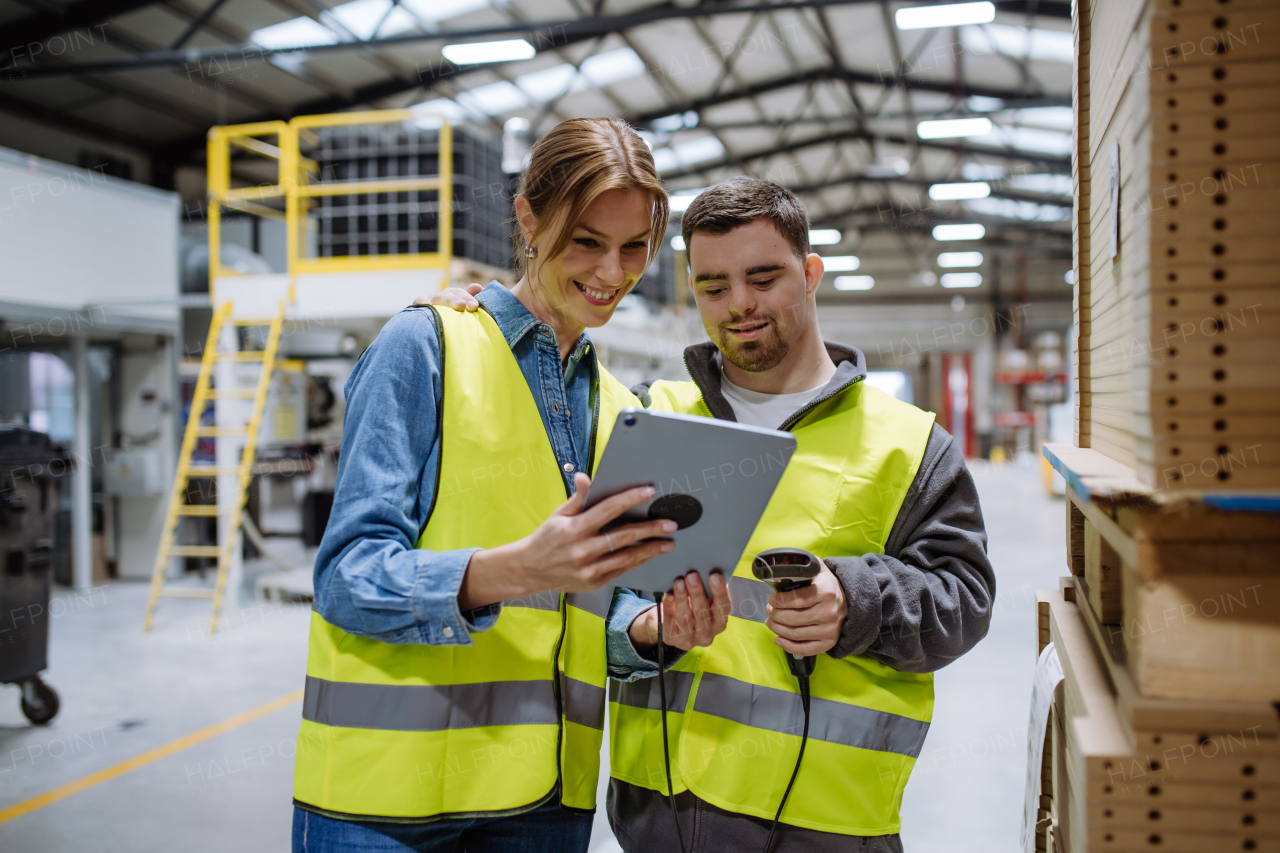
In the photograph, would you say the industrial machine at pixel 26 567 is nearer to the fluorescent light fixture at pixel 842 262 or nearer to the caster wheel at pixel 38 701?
the caster wheel at pixel 38 701

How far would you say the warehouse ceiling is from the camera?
8781mm

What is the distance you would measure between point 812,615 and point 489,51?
8.67m

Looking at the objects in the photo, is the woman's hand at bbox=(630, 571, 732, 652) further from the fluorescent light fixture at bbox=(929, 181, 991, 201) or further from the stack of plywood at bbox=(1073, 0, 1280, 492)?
the fluorescent light fixture at bbox=(929, 181, 991, 201)

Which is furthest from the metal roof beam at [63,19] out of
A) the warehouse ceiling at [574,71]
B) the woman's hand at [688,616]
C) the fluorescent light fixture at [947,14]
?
the woman's hand at [688,616]

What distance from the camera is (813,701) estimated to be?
1594mm

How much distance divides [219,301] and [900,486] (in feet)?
21.5

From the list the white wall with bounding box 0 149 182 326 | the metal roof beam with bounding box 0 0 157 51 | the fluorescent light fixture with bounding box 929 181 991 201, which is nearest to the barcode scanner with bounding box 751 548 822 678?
the white wall with bounding box 0 149 182 326

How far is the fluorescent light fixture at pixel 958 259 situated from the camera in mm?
22500

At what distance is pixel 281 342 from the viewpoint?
8492mm

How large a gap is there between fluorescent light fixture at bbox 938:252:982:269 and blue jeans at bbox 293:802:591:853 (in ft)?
76.0

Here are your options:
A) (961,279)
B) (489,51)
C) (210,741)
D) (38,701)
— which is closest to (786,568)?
(210,741)

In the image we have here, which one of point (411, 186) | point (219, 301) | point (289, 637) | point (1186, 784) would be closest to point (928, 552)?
point (1186, 784)

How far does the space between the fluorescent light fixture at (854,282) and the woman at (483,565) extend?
23.6 meters

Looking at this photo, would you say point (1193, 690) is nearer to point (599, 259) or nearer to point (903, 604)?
point (903, 604)
